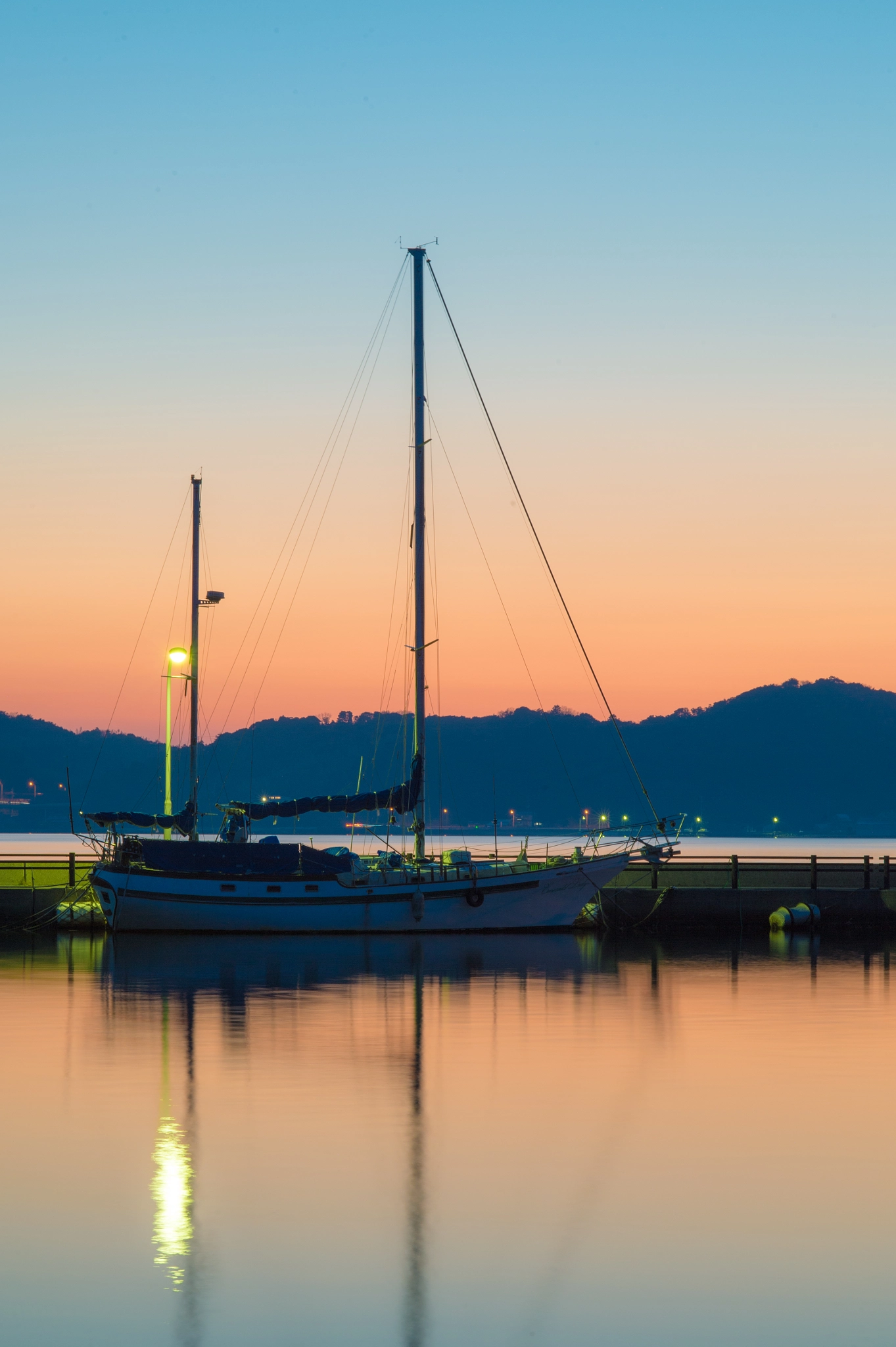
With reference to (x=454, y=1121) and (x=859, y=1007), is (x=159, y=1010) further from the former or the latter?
(x=859, y=1007)

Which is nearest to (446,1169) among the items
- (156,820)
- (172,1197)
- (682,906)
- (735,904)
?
(172,1197)

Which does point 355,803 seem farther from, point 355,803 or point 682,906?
point 682,906

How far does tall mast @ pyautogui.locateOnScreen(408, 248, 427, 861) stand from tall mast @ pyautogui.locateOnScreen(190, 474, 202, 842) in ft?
25.9

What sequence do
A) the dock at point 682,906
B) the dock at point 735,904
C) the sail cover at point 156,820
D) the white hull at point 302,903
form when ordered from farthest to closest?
the sail cover at point 156,820 < the dock at point 735,904 < the dock at point 682,906 < the white hull at point 302,903

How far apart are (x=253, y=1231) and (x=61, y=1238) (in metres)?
1.42

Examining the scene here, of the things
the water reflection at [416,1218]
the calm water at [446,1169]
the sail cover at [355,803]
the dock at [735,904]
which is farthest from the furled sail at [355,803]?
the water reflection at [416,1218]

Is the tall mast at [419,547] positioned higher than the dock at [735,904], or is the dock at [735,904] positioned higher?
the tall mast at [419,547]

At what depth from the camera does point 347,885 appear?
134ft

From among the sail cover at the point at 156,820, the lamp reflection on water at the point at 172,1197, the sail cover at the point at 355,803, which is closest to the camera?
the lamp reflection on water at the point at 172,1197

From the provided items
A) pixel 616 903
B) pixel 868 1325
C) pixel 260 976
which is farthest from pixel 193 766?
pixel 868 1325

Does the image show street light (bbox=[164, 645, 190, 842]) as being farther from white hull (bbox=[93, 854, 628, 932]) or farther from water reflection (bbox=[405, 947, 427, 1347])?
water reflection (bbox=[405, 947, 427, 1347])

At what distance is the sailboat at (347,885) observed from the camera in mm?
41000

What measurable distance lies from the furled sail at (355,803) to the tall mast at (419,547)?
316 millimetres

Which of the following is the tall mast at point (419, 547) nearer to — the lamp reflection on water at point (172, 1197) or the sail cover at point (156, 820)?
the sail cover at point (156, 820)
